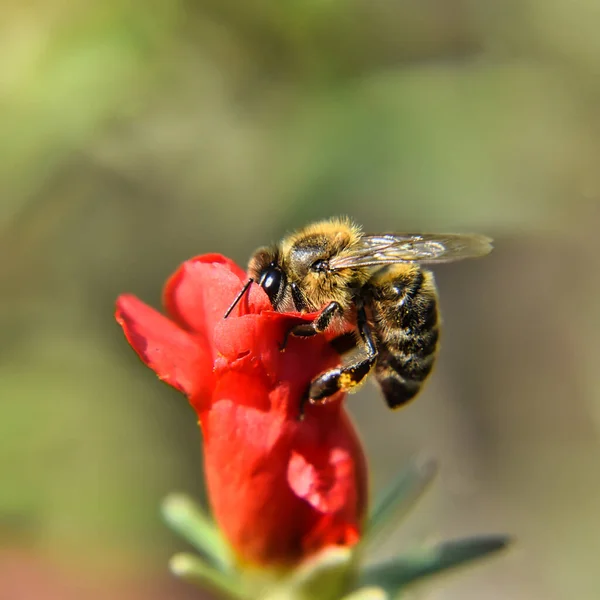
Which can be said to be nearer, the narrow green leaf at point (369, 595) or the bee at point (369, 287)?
the narrow green leaf at point (369, 595)

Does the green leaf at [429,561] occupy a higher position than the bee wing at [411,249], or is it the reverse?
the bee wing at [411,249]

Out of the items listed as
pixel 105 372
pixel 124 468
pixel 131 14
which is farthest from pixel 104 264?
pixel 131 14

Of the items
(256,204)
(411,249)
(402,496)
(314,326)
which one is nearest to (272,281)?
(314,326)

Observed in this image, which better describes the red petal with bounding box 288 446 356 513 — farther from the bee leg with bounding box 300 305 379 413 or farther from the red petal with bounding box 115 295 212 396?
the red petal with bounding box 115 295 212 396

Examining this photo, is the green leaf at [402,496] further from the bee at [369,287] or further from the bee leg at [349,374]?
the bee leg at [349,374]

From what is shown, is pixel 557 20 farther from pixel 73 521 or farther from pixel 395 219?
pixel 73 521

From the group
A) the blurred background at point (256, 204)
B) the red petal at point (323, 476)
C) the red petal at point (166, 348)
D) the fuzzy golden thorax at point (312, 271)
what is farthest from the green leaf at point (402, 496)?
the blurred background at point (256, 204)
